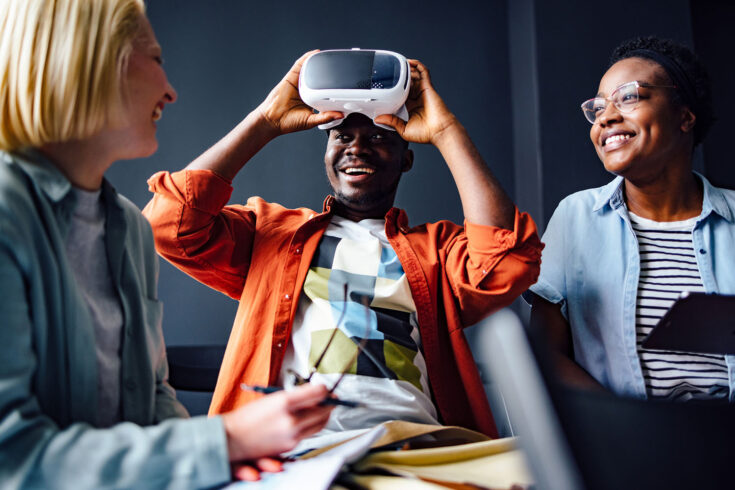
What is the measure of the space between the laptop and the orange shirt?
85cm

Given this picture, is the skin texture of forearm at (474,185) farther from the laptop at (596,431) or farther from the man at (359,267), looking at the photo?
the laptop at (596,431)

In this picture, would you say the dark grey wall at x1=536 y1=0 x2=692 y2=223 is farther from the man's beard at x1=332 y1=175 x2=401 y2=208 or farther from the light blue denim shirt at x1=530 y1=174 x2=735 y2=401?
the man's beard at x1=332 y1=175 x2=401 y2=208

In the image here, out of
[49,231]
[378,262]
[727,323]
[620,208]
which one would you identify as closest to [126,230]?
[49,231]

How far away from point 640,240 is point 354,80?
2.89ft

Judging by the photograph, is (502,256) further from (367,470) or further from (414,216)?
(414,216)

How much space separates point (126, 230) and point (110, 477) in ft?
1.26

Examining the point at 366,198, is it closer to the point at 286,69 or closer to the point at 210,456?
the point at 210,456

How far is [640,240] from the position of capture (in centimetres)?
156

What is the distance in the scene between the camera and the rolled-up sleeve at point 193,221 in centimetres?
140

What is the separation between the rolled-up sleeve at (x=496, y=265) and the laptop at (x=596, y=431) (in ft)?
2.71

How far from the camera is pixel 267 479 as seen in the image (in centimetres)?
75

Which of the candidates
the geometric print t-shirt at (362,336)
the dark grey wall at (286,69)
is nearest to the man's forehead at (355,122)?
the geometric print t-shirt at (362,336)

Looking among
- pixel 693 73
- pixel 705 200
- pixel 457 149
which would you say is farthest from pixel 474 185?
pixel 693 73

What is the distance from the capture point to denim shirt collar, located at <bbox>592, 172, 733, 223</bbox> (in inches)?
61.1
